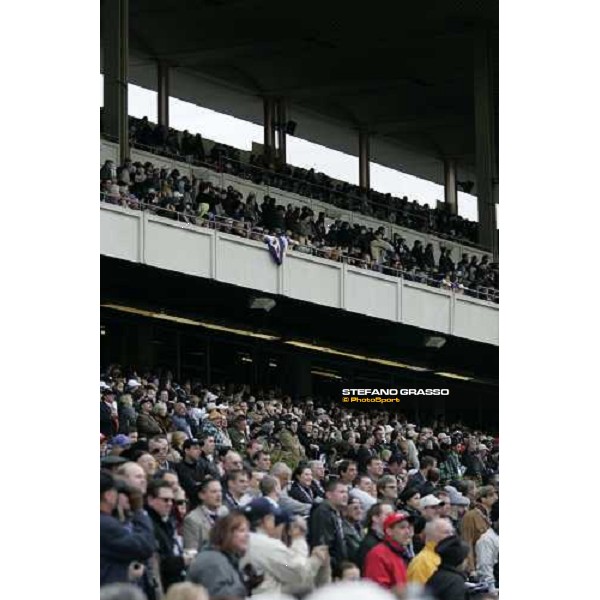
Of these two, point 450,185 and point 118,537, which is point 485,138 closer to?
point 450,185

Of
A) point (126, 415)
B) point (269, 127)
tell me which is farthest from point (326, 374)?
point (126, 415)

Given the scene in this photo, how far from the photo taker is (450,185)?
1590 inches

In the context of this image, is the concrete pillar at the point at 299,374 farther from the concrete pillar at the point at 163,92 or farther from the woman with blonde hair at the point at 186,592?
the woman with blonde hair at the point at 186,592

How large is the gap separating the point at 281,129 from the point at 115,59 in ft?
28.4

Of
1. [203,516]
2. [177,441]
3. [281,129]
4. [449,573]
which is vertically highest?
[281,129]

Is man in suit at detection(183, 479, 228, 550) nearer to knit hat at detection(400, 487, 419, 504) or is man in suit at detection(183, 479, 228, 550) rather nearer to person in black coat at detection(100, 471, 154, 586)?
person in black coat at detection(100, 471, 154, 586)

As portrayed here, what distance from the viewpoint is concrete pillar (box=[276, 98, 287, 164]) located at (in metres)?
36.6

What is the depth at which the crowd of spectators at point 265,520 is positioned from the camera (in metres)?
9.77

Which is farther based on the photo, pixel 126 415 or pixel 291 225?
pixel 291 225

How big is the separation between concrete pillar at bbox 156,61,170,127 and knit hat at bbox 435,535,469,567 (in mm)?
23419

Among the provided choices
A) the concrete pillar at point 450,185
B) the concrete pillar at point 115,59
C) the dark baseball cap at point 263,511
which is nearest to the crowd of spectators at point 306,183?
the concrete pillar at point 115,59

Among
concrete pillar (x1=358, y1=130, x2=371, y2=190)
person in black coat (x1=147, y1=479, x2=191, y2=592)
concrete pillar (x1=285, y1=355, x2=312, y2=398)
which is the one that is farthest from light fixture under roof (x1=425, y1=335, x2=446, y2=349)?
person in black coat (x1=147, y1=479, x2=191, y2=592)

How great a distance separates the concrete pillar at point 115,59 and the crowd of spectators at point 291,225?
138 cm
